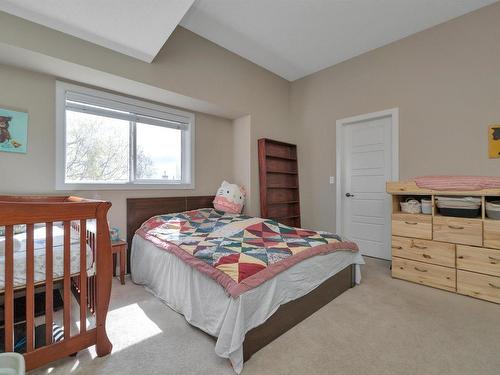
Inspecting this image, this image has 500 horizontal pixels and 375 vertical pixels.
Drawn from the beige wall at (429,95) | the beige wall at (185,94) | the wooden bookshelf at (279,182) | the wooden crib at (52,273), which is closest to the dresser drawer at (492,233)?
the beige wall at (429,95)

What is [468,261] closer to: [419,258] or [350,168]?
[419,258]

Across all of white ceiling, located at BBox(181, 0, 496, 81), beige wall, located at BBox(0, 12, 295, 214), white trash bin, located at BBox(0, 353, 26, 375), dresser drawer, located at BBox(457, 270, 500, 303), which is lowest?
dresser drawer, located at BBox(457, 270, 500, 303)

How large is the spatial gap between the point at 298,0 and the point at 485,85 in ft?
6.90

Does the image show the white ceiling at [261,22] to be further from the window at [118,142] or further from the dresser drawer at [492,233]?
the dresser drawer at [492,233]

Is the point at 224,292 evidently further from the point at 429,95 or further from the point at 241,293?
the point at 429,95

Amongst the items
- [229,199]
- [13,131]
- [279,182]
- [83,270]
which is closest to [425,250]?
[279,182]

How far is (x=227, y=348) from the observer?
1.34 meters

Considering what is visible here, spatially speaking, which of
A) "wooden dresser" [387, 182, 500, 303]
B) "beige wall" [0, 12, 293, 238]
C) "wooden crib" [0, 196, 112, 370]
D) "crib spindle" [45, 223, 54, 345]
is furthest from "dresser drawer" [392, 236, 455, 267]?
"crib spindle" [45, 223, 54, 345]

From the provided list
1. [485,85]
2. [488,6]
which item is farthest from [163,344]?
[488,6]

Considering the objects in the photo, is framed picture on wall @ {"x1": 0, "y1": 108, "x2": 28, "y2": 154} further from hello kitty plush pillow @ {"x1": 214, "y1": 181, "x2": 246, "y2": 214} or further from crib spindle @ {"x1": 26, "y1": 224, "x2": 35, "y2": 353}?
hello kitty plush pillow @ {"x1": 214, "y1": 181, "x2": 246, "y2": 214}

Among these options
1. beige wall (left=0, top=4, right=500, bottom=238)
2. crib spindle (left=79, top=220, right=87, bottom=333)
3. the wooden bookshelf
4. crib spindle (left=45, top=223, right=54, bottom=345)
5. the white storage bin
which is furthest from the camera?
the wooden bookshelf

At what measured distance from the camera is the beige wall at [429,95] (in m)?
2.51

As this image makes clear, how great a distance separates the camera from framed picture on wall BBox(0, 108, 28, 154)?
6.86 ft

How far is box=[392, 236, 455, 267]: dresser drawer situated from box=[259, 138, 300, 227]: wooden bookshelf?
164 centimetres
